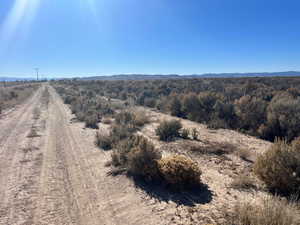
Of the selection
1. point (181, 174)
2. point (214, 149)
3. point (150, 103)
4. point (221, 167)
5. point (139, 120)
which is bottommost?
point (221, 167)

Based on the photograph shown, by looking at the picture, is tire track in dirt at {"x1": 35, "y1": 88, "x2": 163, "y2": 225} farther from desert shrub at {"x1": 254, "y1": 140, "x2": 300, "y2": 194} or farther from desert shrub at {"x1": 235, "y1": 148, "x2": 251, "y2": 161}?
desert shrub at {"x1": 235, "y1": 148, "x2": 251, "y2": 161}

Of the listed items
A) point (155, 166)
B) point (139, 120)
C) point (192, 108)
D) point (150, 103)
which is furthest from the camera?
point (150, 103)

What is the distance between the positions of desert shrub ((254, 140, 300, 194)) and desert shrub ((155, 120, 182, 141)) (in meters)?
5.95

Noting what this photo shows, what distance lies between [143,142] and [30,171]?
4.20 meters

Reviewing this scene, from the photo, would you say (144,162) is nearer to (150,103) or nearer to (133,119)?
(133,119)

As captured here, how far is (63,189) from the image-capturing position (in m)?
6.35

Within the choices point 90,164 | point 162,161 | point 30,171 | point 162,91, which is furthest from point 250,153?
point 162,91

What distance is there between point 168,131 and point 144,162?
205 inches

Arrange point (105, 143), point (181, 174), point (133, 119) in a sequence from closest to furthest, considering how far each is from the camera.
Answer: point (181, 174)
point (105, 143)
point (133, 119)

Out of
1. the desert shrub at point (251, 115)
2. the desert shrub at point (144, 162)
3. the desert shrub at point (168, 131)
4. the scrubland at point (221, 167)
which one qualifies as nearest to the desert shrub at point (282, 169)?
the scrubland at point (221, 167)

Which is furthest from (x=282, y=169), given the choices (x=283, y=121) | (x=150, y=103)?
(x=150, y=103)

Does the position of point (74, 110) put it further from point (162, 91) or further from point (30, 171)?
point (162, 91)

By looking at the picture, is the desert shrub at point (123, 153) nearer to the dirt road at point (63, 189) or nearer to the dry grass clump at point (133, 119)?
the dirt road at point (63, 189)

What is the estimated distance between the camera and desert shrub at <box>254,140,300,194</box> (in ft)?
17.4
